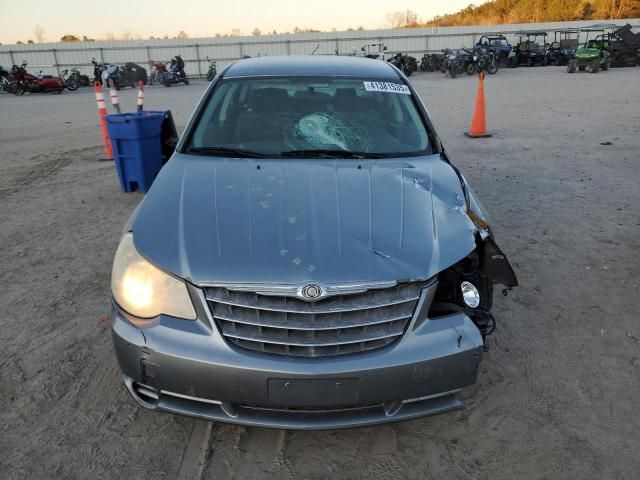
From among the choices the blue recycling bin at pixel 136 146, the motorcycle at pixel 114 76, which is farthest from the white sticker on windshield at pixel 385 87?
the motorcycle at pixel 114 76

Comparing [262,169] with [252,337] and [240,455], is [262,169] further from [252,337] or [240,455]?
[240,455]

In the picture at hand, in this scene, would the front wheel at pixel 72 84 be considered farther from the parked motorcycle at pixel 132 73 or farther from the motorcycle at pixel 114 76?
the parked motorcycle at pixel 132 73

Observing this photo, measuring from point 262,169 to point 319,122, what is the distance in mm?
716

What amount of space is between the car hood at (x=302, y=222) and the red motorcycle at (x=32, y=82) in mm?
24937

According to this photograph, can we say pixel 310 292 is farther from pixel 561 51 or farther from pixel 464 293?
pixel 561 51

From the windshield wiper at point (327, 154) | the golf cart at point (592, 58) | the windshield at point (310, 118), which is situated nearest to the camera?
the windshield wiper at point (327, 154)

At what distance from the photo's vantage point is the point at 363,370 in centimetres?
194

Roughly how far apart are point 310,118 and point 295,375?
198 cm

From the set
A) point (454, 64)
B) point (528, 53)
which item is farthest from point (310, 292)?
point (528, 53)

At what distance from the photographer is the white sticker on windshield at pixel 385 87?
3.60 metres

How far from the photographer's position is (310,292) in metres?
1.98

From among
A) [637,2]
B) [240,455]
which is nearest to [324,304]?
[240,455]

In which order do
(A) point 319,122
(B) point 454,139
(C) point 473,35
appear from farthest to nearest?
(C) point 473,35, (B) point 454,139, (A) point 319,122

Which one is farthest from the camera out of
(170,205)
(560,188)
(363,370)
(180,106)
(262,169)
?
(180,106)
